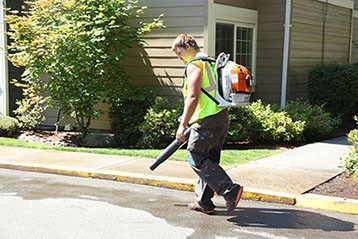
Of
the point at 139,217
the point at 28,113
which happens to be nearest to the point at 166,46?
the point at 28,113

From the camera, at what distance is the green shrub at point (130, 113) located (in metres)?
10.5

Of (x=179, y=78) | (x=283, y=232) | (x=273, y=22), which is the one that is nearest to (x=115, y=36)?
(x=179, y=78)

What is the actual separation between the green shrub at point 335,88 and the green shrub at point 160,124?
3862 mm

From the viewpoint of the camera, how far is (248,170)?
7.65 meters

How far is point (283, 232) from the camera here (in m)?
5.22

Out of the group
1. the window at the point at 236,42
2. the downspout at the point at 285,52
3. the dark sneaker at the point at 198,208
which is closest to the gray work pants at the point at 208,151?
the dark sneaker at the point at 198,208

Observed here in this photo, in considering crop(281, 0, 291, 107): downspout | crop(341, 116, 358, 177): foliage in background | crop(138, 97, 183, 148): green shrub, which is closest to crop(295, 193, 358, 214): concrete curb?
crop(341, 116, 358, 177): foliage in background

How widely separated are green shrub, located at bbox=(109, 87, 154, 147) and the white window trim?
1.64 meters

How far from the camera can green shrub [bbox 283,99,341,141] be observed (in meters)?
10.4

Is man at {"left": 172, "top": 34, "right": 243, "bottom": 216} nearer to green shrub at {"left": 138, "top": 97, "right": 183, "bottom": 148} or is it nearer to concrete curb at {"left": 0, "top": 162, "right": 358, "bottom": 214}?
concrete curb at {"left": 0, "top": 162, "right": 358, "bottom": 214}

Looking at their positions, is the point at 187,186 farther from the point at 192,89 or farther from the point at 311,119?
the point at 311,119

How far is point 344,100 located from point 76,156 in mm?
6490

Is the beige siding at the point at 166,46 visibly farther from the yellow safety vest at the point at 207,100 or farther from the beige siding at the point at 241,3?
the yellow safety vest at the point at 207,100

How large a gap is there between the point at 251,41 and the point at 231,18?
1177mm
